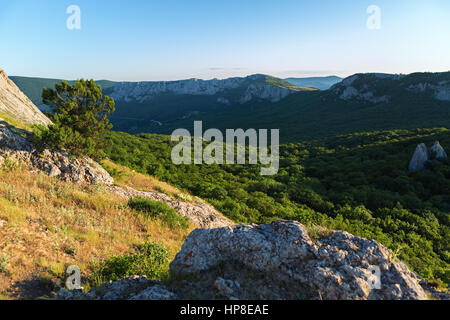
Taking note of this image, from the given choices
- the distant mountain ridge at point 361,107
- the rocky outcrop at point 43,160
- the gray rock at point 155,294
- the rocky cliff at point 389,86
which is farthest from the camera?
the rocky cliff at point 389,86

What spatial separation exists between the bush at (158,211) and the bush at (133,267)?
3141mm

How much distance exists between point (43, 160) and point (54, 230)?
569 cm

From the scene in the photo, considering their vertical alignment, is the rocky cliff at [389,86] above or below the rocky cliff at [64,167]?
above

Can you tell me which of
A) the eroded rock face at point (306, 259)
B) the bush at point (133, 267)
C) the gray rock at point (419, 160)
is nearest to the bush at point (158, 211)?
the bush at point (133, 267)

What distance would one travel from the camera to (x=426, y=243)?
11.5 meters

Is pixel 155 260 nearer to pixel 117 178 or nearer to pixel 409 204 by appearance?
pixel 117 178

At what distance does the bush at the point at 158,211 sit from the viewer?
332 inches

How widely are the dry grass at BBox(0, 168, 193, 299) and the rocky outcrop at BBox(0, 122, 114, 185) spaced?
0.65 m

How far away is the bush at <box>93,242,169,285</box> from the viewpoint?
4508mm

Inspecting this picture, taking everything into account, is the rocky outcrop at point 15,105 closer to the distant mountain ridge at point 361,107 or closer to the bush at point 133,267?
the bush at point 133,267

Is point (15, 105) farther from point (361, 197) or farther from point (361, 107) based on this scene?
point (361, 107)

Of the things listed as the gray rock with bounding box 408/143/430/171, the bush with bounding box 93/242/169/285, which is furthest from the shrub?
the gray rock with bounding box 408/143/430/171

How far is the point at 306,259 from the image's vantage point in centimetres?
408
